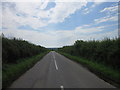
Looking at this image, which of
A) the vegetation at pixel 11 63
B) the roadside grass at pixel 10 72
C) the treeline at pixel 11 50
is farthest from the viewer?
the treeline at pixel 11 50

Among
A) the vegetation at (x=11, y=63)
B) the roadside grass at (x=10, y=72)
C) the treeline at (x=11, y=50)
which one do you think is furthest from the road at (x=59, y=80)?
the treeline at (x=11, y=50)

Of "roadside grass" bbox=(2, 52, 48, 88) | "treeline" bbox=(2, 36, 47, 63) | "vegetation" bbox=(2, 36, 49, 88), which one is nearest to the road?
"roadside grass" bbox=(2, 52, 48, 88)

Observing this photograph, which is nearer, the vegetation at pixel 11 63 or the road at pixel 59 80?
the road at pixel 59 80

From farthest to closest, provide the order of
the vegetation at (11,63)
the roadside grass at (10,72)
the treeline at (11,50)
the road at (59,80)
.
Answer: the treeline at (11,50), the vegetation at (11,63), the roadside grass at (10,72), the road at (59,80)

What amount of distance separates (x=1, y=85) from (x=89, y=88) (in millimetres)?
4330

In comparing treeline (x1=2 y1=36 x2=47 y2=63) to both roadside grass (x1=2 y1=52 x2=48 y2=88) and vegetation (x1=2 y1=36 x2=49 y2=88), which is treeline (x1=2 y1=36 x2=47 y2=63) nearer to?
vegetation (x1=2 y1=36 x2=49 y2=88)

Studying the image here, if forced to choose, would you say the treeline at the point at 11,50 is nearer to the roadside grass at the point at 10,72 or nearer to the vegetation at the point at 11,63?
the vegetation at the point at 11,63

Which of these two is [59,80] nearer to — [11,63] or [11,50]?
[11,63]

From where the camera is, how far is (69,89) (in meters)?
5.75

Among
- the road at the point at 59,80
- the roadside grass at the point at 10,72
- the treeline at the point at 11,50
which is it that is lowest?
the road at the point at 59,80

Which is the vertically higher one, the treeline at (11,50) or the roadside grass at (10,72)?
the treeline at (11,50)

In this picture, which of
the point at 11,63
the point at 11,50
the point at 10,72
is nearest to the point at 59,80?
the point at 10,72

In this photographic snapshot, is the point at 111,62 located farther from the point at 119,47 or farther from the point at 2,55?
the point at 2,55

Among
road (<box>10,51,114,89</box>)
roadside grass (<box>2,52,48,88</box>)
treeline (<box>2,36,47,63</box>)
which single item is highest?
treeline (<box>2,36,47,63</box>)
